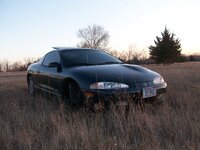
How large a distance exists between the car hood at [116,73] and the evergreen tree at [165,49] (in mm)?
48478

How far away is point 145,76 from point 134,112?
0.93 m

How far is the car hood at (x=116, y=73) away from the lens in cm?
552

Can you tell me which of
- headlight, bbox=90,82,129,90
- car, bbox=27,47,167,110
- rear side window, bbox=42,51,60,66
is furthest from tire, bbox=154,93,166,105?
rear side window, bbox=42,51,60,66

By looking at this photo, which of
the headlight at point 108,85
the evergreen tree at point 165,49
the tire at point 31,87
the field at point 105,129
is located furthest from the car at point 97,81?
the evergreen tree at point 165,49

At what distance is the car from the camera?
5305 mm

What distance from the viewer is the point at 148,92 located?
551 centimetres

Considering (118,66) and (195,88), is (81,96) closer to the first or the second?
(118,66)

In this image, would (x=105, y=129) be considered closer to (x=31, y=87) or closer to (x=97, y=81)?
(x=97, y=81)

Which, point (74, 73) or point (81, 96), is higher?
point (74, 73)

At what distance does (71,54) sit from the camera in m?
7.02

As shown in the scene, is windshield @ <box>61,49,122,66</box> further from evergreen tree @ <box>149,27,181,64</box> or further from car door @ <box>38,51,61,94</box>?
evergreen tree @ <box>149,27,181,64</box>

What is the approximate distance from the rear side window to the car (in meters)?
0.03

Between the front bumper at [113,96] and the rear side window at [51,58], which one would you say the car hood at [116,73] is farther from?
the rear side window at [51,58]

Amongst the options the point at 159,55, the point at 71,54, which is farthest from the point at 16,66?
the point at 71,54
